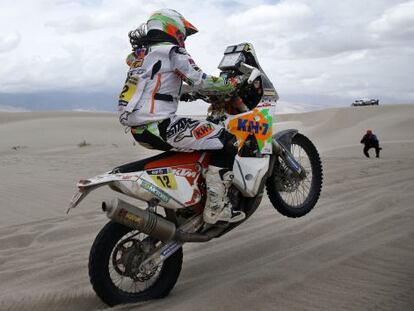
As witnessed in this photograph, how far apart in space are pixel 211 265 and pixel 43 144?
70.9 ft

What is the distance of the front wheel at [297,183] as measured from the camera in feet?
19.3

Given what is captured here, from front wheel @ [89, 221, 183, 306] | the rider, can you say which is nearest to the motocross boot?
the rider

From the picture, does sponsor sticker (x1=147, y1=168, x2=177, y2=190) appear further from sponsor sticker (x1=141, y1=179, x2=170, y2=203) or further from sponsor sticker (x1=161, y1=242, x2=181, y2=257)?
sponsor sticker (x1=161, y1=242, x2=181, y2=257)

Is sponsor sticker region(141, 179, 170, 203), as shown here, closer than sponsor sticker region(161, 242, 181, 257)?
Yes

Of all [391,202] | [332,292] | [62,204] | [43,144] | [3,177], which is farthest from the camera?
[43,144]

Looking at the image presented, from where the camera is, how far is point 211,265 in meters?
5.66

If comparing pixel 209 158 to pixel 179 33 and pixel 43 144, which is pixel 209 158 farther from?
pixel 43 144

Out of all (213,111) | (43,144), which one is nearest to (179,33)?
(213,111)

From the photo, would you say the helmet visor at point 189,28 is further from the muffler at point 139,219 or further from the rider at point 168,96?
the muffler at point 139,219

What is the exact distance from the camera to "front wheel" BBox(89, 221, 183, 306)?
4.38 metres

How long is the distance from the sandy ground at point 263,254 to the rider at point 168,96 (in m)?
0.80

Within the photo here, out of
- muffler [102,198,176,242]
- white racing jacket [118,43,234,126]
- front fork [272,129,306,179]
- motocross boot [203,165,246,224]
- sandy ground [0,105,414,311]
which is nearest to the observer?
muffler [102,198,176,242]

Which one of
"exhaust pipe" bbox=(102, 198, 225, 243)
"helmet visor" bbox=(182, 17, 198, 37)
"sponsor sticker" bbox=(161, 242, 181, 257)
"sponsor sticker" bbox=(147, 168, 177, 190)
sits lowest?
"sponsor sticker" bbox=(161, 242, 181, 257)

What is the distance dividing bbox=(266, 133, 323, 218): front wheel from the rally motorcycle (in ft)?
0.08
